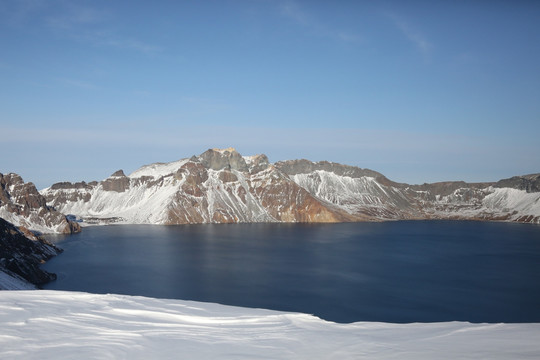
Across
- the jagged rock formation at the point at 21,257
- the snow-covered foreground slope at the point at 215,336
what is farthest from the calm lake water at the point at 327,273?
the snow-covered foreground slope at the point at 215,336

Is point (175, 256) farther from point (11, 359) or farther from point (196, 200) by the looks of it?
point (196, 200)

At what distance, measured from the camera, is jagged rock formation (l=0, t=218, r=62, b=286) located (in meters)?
56.3

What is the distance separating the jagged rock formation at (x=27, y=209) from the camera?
128 metres

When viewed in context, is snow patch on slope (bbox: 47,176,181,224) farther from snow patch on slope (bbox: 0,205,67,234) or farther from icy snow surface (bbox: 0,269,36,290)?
icy snow surface (bbox: 0,269,36,290)

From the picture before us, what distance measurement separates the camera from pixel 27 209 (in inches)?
5192

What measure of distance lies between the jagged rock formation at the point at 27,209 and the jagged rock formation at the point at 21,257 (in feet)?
162

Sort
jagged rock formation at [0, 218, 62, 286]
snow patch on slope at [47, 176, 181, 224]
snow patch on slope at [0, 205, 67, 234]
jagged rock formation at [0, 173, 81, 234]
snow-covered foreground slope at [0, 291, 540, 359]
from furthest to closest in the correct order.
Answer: snow patch on slope at [47, 176, 181, 224]
jagged rock formation at [0, 173, 81, 234]
snow patch on slope at [0, 205, 67, 234]
jagged rock formation at [0, 218, 62, 286]
snow-covered foreground slope at [0, 291, 540, 359]

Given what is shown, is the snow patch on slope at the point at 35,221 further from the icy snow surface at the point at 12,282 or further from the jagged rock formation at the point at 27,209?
the icy snow surface at the point at 12,282

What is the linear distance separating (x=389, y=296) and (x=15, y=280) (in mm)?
45960

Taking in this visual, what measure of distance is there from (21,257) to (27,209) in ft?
254

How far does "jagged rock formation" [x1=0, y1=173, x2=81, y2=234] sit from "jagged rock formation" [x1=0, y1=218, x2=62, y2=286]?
49361mm

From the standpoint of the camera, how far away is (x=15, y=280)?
51.2m

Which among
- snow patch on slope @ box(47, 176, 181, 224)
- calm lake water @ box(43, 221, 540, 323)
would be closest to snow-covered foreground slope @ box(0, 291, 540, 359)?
calm lake water @ box(43, 221, 540, 323)

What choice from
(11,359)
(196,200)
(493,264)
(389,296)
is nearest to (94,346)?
(11,359)
